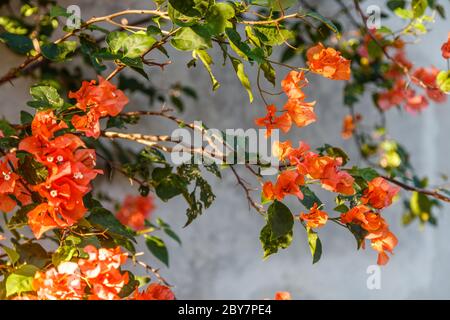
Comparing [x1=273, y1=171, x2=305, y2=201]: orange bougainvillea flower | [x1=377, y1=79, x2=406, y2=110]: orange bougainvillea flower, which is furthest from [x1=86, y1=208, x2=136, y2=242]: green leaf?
[x1=377, y1=79, x2=406, y2=110]: orange bougainvillea flower

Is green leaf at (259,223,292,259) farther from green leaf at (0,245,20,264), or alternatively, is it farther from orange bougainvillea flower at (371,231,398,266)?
green leaf at (0,245,20,264)

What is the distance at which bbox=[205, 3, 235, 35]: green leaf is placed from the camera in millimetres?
938

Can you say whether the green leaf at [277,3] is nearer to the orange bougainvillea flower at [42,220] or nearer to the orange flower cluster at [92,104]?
the orange flower cluster at [92,104]

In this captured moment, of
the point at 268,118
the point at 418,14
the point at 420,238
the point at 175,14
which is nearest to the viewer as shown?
the point at 175,14

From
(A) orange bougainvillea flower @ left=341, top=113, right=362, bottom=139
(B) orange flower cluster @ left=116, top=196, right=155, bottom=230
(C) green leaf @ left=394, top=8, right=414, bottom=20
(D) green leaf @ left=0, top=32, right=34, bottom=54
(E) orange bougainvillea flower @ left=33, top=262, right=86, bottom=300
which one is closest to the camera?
(E) orange bougainvillea flower @ left=33, top=262, right=86, bottom=300

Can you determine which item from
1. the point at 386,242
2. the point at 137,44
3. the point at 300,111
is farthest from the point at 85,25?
the point at 386,242

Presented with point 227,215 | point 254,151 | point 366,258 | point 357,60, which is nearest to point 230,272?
point 227,215

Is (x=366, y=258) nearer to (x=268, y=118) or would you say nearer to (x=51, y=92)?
(x=268, y=118)

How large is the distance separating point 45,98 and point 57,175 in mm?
190

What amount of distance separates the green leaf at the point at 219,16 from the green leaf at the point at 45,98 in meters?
0.24

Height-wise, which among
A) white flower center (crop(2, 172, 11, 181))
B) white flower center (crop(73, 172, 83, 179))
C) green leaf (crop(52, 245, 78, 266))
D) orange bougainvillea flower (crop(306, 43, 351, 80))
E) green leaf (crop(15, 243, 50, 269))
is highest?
orange bougainvillea flower (crop(306, 43, 351, 80))

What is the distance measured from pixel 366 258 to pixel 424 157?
52 centimetres

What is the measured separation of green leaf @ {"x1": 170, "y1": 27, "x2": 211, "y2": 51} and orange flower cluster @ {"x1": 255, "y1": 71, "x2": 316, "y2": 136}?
0.55 feet
